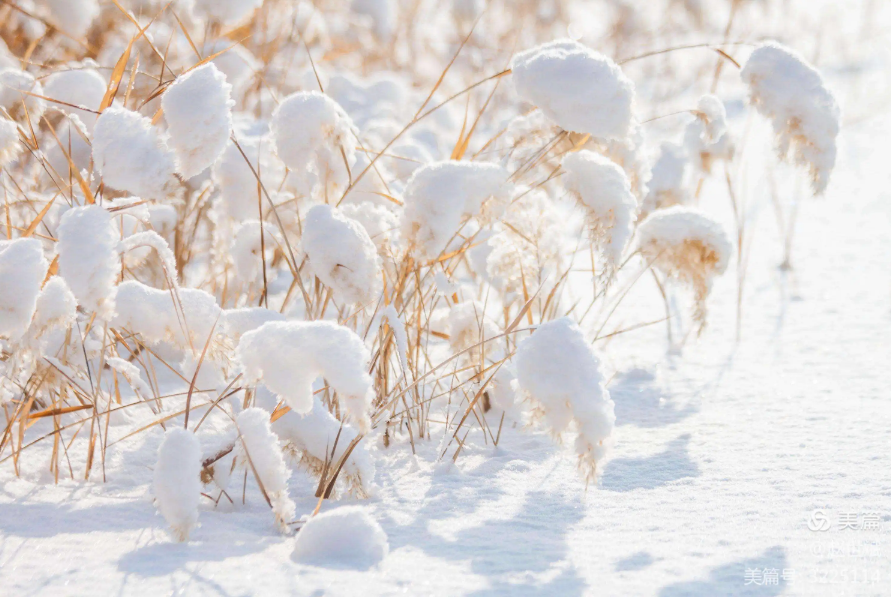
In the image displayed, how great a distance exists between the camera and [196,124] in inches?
30.5

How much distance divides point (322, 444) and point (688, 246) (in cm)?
51

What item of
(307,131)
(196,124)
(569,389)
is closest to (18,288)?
(196,124)

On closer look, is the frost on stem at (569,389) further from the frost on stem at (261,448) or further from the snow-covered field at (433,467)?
the frost on stem at (261,448)

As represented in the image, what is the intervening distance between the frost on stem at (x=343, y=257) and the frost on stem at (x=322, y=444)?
0.17 m

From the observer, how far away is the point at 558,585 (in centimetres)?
83

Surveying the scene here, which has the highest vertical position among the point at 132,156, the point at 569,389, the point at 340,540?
the point at 132,156

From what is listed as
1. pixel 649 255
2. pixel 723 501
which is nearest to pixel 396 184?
pixel 649 255

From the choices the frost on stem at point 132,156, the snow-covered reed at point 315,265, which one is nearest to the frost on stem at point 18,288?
the snow-covered reed at point 315,265

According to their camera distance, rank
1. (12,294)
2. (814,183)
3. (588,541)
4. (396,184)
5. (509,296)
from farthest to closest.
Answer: (396,184) < (509,296) < (814,183) < (588,541) < (12,294)

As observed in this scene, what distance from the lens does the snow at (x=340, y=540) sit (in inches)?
33.3

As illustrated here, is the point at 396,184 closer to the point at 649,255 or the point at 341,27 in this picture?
the point at 649,255

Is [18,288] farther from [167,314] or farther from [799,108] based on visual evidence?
[799,108]

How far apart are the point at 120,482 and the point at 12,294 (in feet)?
1.30

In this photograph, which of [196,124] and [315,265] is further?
[315,265]
